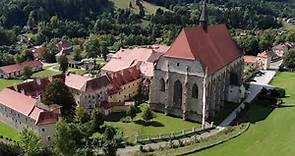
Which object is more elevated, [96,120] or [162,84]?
[162,84]

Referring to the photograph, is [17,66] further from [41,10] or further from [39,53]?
[41,10]

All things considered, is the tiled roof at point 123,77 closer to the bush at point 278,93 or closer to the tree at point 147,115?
the tree at point 147,115

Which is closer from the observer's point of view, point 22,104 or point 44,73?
point 22,104

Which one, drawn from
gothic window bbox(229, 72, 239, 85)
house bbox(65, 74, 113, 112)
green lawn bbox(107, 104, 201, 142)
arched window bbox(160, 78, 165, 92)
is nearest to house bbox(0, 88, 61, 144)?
house bbox(65, 74, 113, 112)

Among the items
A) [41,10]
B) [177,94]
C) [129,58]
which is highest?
[41,10]

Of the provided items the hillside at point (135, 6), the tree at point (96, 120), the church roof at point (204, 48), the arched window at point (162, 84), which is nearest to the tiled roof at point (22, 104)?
the tree at point (96, 120)

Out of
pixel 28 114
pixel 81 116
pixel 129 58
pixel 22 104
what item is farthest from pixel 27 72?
pixel 81 116

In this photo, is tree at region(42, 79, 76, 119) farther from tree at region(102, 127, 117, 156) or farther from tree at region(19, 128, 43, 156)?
tree at region(19, 128, 43, 156)
